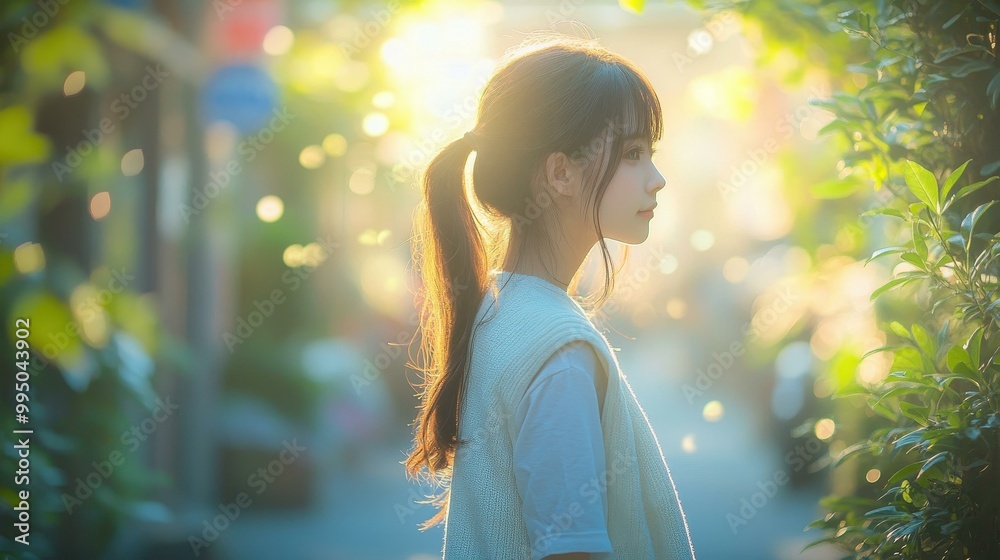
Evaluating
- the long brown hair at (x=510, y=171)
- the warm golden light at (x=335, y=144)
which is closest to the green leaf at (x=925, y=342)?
the long brown hair at (x=510, y=171)

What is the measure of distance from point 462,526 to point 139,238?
5439mm

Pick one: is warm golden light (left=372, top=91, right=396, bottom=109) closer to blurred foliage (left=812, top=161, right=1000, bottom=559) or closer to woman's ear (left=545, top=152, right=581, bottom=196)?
woman's ear (left=545, top=152, right=581, bottom=196)

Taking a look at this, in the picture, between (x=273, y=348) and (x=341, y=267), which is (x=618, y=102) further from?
(x=341, y=267)

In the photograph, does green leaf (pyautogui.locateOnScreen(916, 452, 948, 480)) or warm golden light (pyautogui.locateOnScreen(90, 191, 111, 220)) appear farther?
warm golden light (pyautogui.locateOnScreen(90, 191, 111, 220))

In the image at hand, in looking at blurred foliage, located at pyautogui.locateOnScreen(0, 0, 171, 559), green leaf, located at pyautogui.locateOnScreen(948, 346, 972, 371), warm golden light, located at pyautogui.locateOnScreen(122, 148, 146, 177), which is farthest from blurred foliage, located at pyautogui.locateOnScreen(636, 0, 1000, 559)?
warm golden light, located at pyautogui.locateOnScreen(122, 148, 146, 177)

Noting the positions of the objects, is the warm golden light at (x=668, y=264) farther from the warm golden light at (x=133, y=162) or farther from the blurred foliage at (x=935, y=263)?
the warm golden light at (x=133, y=162)

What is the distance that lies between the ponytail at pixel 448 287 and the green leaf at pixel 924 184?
89 cm

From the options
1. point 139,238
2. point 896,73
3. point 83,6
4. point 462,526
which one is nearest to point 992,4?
point 896,73

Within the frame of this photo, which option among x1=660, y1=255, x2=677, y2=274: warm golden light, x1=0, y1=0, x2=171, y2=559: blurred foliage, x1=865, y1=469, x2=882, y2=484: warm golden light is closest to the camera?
x1=865, y1=469, x2=882, y2=484: warm golden light

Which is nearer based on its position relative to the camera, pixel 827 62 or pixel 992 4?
pixel 992 4

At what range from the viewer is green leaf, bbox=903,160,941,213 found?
1.67 metres

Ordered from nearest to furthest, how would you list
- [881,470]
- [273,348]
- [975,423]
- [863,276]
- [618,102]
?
1. [975,423]
2. [618,102]
3. [881,470]
4. [863,276]
5. [273,348]

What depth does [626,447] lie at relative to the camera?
164cm

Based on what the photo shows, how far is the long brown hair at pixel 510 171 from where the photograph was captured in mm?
1728
